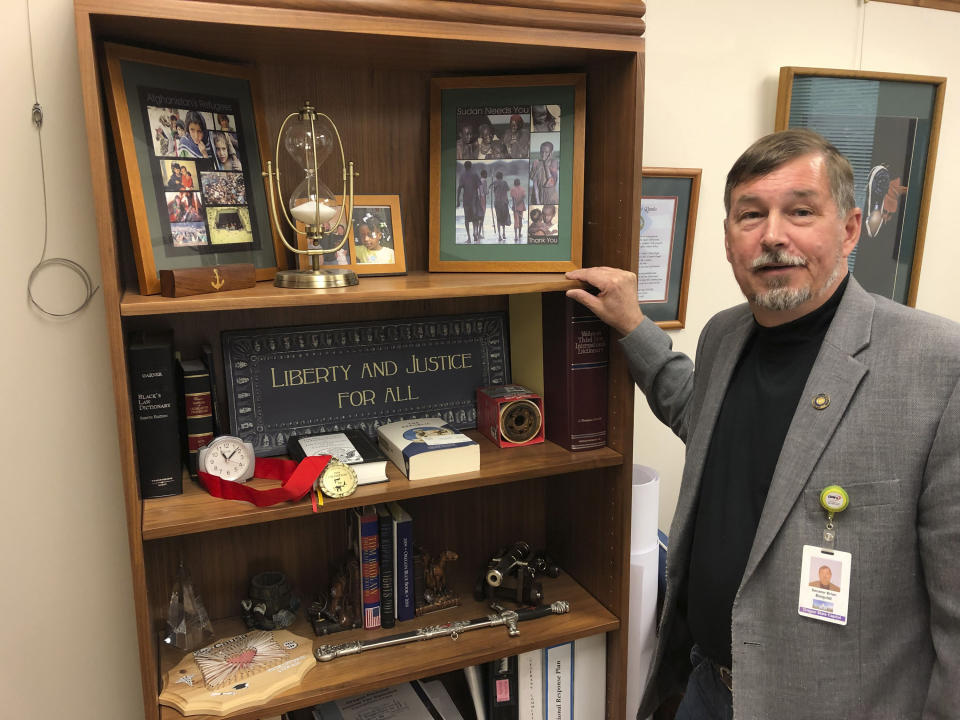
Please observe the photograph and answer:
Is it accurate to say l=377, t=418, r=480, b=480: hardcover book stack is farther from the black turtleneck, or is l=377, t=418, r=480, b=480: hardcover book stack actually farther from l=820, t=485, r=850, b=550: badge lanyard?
l=820, t=485, r=850, b=550: badge lanyard

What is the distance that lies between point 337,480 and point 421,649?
44 centimetres

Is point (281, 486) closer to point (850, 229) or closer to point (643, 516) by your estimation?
point (643, 516)

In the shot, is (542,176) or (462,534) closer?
(542,176)

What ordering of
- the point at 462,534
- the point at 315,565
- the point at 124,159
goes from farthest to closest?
the point at 462,534 < the point at 315,565 < the point at 124,159

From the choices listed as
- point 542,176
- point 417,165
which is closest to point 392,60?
point 417,165

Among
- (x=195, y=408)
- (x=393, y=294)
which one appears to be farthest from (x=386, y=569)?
(x=393, y=294)

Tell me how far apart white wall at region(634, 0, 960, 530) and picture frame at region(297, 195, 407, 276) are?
2.44 ft

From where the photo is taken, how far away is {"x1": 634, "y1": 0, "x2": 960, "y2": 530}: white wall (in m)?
1.91

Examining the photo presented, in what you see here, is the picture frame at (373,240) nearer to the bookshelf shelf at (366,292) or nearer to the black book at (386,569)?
the bookshelf shelf at (366,292)

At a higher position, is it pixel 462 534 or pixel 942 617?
pixel 942 617

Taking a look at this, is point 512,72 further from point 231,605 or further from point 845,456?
point 231,605

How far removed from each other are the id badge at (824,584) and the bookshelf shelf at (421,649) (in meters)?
0.53

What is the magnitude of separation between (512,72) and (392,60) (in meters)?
0.27

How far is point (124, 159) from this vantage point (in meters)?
1.24
